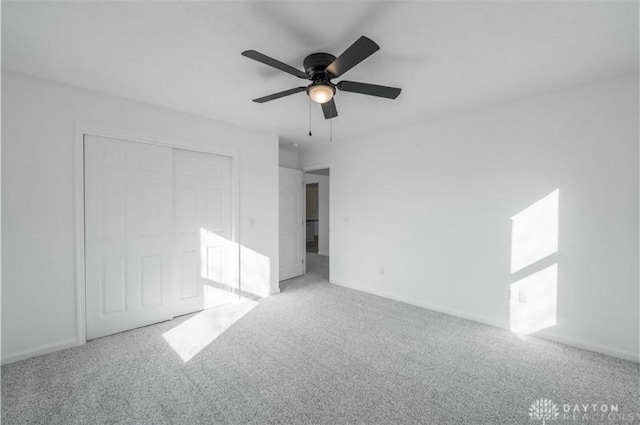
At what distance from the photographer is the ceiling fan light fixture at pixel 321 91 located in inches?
81.7

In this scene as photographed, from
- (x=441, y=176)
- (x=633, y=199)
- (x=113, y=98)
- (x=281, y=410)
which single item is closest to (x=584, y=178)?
(x=633, y=199)

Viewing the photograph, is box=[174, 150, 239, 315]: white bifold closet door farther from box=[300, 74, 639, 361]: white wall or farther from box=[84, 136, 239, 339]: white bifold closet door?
box=[300, 74, 639, 361]: white wall

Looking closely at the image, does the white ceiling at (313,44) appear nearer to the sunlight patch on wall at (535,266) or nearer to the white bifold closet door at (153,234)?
the white bifold closet door at (153,234)

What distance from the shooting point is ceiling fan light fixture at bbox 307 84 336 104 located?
2074 mm

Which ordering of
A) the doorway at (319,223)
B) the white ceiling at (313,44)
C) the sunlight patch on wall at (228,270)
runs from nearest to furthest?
the white ceiling at (313,44) → the sunlight patch on wall at (228,270) → the doorway at (319,223)

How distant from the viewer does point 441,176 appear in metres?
3.70

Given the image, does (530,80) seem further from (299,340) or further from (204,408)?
(204,408)

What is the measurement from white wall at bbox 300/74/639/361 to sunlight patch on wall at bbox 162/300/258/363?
1.98m

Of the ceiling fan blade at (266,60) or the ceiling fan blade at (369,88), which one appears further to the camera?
the ceiling fan blade at (369,88)

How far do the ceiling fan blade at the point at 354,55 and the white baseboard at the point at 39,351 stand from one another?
133 inches

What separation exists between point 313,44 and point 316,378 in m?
2.51

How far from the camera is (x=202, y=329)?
309 cm

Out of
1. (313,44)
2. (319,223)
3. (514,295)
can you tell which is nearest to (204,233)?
(313,44)

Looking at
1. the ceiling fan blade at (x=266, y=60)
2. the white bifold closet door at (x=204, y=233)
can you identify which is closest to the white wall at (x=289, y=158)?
the white bifold closet door at (x=204, y=233)
